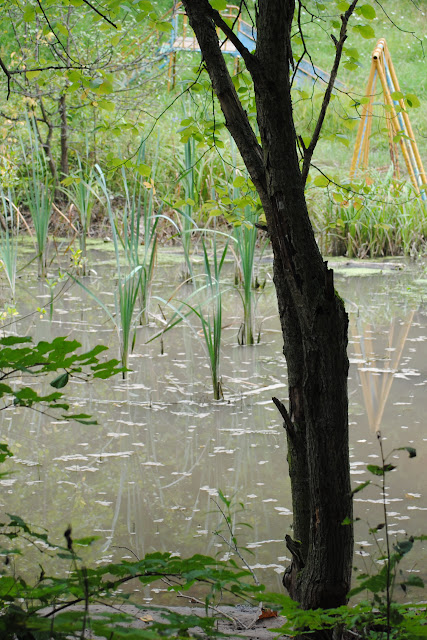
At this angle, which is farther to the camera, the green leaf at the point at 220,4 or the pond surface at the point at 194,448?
the pond surface at the point at 194,448

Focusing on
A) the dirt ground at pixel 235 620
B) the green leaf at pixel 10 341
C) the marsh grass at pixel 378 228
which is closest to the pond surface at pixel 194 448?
the dirt ground at pixel 235 620

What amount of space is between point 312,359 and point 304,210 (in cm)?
24

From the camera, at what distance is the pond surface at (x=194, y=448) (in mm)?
2061

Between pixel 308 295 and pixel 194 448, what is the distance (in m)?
1.55

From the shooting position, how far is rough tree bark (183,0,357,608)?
1185mm

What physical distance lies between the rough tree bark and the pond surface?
1.43ft

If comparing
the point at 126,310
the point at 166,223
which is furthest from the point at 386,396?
the point at 166,223

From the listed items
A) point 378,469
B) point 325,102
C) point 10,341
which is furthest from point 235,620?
point 325,102

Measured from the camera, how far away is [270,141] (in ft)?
3.90

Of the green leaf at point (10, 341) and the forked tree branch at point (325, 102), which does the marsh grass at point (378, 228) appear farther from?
the green leaf at point (10, 341)

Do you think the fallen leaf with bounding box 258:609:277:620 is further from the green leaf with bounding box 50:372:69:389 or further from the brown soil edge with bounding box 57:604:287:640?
the green leaf with bounding box 50:372:69:389

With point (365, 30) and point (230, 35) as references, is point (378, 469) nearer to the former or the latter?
point (230, 35)

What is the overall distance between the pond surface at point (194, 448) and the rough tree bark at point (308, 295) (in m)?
0.44

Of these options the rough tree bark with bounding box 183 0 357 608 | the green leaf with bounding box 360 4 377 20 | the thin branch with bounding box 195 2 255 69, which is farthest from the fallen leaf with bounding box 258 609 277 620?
the green leaf with bounding box 360 4 377 20
